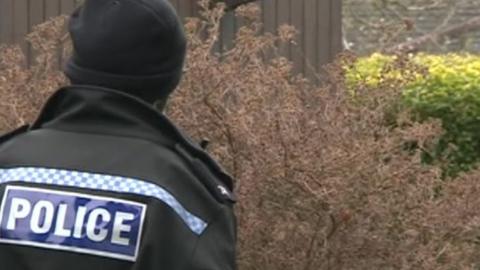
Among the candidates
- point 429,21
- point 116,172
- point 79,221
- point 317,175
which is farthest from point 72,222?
point 429,21

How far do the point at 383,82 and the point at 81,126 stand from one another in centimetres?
258

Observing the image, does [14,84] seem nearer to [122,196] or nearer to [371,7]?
[122,196]

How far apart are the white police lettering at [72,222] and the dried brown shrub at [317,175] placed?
192 cm

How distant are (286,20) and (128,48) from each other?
7.04m

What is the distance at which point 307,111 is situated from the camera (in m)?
4.81

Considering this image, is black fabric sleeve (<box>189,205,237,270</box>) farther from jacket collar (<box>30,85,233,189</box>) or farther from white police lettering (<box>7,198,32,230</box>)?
white police lettering (<box>7,198,32,230</box>)

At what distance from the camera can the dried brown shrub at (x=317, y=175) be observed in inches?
178

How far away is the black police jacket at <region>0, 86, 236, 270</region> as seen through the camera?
254 cm

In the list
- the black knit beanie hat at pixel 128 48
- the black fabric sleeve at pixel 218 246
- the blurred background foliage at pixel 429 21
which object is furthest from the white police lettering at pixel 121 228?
the blurred background foliage at pixel 429 21

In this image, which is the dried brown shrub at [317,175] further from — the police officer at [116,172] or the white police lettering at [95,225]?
the white police lettering at [95,225]

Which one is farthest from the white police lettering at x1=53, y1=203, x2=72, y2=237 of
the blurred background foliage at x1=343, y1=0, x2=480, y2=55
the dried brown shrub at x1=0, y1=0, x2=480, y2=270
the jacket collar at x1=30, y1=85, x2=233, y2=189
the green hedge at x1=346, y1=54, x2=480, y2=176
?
the blurred background foliage at x1=343, y1=0, x2=480, y2=55

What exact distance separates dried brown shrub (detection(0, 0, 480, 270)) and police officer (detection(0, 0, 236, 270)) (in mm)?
1820

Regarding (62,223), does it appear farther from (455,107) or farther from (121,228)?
(455,107)

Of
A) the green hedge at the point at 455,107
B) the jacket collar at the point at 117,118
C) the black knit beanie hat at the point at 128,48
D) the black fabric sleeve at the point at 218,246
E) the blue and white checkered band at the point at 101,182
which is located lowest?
the green hedge at the point at 455,107
